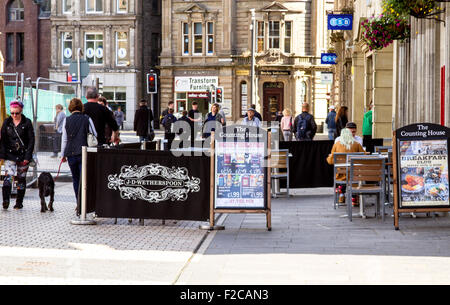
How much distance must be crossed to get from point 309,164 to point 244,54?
137 feet

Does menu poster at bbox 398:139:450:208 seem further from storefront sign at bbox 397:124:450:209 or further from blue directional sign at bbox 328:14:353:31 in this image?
blue directional sign at bbox 328:14:353:31

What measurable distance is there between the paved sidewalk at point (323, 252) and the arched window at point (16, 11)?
5662cm

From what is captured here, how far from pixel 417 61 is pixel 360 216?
20.4 feet

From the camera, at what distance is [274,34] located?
61500 millimetres

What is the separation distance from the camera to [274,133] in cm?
2241

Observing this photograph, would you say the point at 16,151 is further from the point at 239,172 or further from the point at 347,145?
the point at 347,145

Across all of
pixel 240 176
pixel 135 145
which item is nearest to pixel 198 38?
pixel 135 145

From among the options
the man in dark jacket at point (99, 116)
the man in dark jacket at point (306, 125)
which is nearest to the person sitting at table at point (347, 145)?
the man in dark jacket at point (99, 116)

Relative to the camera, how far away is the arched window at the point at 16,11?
6788 cm

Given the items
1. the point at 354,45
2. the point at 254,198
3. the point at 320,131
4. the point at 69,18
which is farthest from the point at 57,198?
the point at 69,18

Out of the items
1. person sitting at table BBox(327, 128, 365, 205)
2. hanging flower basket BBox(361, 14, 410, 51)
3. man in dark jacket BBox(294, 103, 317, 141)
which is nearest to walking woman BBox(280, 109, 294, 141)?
man in dark jacket BBox(294, 103, 317, 141)

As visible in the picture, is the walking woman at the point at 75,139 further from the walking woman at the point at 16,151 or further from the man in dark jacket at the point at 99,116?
the walking woman at the point at 16,151

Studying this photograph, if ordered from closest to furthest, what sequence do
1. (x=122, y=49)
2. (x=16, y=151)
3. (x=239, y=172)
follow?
(x=239, y=172), (x=16, y=151), (x=122, y=49)
